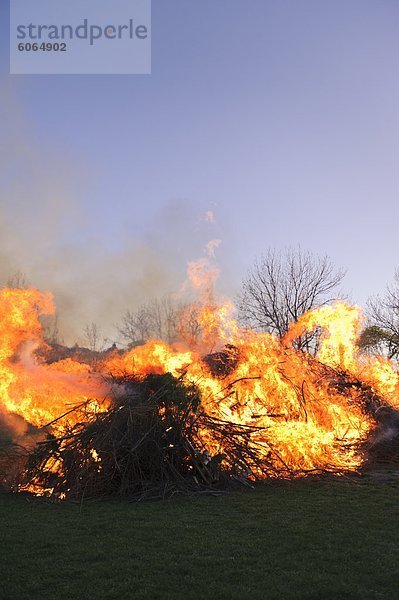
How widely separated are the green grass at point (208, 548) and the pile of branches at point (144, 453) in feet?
2.04

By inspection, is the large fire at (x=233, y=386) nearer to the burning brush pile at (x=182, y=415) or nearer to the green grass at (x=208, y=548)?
the burning brush pile at (x=182, y=415)

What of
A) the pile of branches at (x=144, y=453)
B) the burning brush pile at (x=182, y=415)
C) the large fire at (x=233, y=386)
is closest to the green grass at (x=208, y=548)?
the pile of branches at (x=144, y=453)

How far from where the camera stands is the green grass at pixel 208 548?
465 cm

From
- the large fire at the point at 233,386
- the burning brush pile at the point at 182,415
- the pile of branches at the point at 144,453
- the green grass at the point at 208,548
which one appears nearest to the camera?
the green grass at the point at 208,548

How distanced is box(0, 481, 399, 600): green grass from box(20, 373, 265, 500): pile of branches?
2.04 ft

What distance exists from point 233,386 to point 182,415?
1855 millimetres

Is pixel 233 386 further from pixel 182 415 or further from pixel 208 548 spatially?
pixel 208 548

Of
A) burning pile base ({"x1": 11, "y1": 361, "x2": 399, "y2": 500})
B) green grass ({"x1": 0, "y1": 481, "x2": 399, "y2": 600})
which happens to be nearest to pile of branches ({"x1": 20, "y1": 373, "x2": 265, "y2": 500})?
burning pile base ({"x1": 11, "y1": 361, "x2": 399, "y2": 500})

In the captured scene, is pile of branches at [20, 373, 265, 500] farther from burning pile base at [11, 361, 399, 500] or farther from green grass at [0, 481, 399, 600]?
green grass at [0, 481, 399, 600]

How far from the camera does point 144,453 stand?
902 centimetres

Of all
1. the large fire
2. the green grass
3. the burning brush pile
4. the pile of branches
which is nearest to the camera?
the green grass

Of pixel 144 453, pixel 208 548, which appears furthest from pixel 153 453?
pixel 208 548

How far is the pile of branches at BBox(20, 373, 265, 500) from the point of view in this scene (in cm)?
870

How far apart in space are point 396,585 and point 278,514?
2.54 meters
